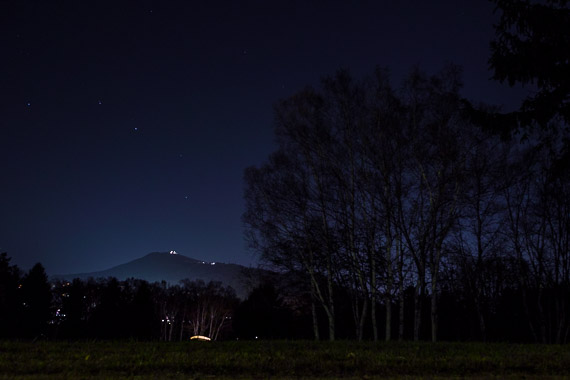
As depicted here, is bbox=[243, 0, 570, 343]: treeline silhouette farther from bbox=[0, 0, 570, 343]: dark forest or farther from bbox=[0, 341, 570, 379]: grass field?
bbox=[0, 341, 570, 379]: grass field

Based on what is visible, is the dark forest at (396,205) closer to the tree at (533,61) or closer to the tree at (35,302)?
the tree at (533,61)

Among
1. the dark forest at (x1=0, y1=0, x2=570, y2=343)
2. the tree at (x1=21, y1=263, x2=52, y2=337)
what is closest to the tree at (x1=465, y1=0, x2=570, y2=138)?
the dark forest at (x1=0, y1=0, x2=570, y2=343)

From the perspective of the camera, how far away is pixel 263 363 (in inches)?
245

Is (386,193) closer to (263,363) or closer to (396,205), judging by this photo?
(396,205)

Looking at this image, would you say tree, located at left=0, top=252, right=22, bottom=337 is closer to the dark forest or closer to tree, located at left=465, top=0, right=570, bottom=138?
the dark forest

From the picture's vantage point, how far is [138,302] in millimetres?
53969

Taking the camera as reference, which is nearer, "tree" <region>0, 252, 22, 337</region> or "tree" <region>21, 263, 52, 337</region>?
"tree" <region>0, 252, 22, 337</region>

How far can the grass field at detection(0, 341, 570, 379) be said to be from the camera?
5.68 metres

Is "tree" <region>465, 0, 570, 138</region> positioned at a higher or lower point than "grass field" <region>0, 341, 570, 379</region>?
higher

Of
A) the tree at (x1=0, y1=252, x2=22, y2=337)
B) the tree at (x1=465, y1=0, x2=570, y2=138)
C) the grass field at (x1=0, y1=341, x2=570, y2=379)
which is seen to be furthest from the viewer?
the tree at (x1=0, y1=252, x2=22, y2=337)

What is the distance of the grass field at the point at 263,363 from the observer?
568cm

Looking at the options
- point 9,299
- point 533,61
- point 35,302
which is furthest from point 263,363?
point 35,302

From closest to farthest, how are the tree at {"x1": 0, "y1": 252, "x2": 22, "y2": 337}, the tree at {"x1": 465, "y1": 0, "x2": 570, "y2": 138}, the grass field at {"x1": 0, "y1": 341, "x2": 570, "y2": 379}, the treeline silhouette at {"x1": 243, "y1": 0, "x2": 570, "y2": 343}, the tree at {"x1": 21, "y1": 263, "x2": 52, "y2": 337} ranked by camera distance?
the grass field at {"x1": 0, "y1": 341, "x2": 570, "y2": 379}, the tree at {"x1": 465, "y1": 0, "x2": 570, "y2": 138}, the treeline silhouette at {"x1": 243, "y1": 0, "x2": 570, "y2": 343}, the tree at {"x1": 0, "y1": 252, "x2": 22, "y2": 337}, the tree at {"x1": 21, "y1": 263, "x2": 52, "y2": 337}

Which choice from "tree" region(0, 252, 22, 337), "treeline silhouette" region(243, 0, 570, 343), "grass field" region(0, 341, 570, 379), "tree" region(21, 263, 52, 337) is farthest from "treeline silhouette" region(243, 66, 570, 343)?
"tree" region(21, 263, 52, 337)
